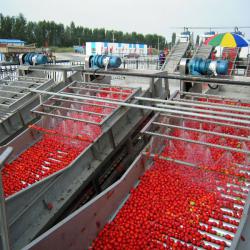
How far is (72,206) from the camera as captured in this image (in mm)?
4438

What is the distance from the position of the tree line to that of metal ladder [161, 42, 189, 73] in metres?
44.9

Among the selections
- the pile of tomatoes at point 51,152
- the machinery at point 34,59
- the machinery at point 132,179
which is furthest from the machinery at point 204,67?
the machinery at point 34,59

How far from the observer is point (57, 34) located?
68.9 m

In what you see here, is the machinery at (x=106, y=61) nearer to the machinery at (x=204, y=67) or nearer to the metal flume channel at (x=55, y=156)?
the metal flume channel at (x=55, y=156)

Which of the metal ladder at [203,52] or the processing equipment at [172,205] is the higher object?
the metal ladder at [203,52]

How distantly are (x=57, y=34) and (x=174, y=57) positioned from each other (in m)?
61.8

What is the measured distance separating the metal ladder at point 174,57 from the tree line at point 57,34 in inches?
1769

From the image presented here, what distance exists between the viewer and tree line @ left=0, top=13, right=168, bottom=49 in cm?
5806

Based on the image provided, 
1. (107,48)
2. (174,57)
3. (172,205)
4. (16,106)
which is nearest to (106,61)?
(16,106)

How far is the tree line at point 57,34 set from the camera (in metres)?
58.1

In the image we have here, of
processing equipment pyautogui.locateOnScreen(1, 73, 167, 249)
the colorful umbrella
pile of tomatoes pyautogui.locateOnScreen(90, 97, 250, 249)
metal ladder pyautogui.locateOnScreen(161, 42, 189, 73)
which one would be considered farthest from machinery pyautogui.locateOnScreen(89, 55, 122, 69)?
metal ladder pyautogui.locateOnScreen(161, 42, 189, 73)

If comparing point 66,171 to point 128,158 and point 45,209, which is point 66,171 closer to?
point 45,209

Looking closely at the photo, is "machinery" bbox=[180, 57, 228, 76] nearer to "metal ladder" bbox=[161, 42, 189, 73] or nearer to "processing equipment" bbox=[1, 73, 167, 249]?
"processing equipment" bbox=[1, 73, 167, 249]

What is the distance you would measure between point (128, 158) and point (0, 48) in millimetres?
23413
